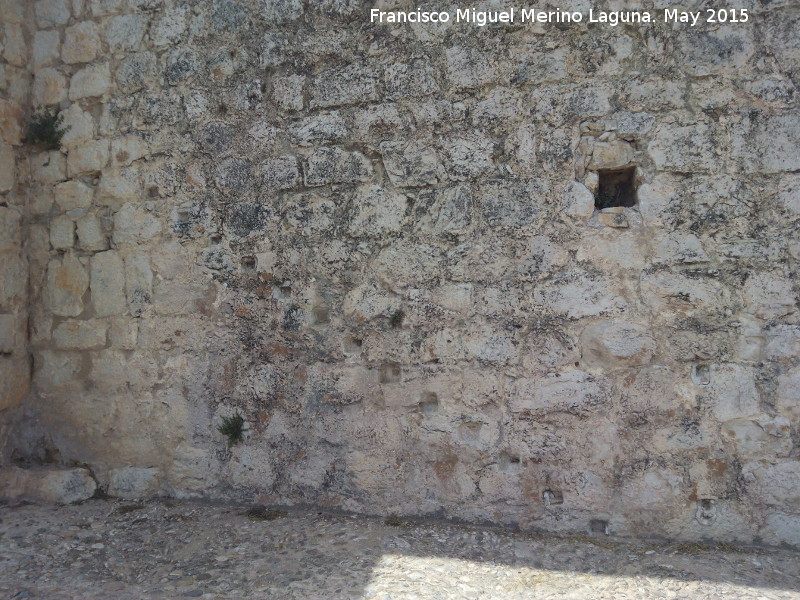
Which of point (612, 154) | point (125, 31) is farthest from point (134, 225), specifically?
point (612, 154)

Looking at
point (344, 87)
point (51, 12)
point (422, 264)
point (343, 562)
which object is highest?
point (51, 12)

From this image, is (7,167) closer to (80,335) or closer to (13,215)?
(13,215)

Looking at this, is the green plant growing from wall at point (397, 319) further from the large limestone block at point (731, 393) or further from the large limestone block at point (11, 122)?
the large limestone block at point (11, 122)

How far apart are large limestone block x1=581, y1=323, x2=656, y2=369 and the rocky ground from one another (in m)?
0.79

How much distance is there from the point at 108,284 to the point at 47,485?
3.70ft

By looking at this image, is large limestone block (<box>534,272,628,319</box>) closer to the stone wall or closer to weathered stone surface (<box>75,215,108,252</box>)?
weathered stone surface (<box>75,215,108,252</box>)

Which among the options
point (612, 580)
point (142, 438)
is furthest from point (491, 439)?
point (142, 438)

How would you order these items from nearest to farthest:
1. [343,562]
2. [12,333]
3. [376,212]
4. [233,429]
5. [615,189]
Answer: [343,562] < [615,189] < [376,212] < [233,429] < [12,333]

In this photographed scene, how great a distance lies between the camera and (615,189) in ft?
9.77

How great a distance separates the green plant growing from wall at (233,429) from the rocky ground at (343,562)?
14.4 inches

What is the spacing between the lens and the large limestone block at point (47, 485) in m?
3.36

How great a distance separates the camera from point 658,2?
283cm

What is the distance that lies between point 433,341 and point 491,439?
0.53 m

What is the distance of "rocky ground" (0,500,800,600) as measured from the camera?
95.8 inches
